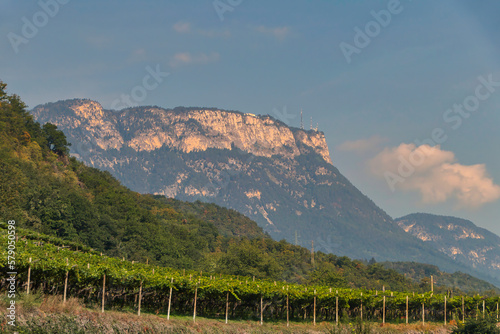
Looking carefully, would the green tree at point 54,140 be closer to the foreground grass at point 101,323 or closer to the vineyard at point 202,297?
the vineyard at point 202,297

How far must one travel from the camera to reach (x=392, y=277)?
502ft

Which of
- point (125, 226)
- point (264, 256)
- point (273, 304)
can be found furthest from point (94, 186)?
point (273, 304)

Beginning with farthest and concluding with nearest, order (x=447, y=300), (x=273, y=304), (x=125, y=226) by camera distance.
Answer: (x=125, y=226)
(x=447, y=300)
(x=273, y=304)

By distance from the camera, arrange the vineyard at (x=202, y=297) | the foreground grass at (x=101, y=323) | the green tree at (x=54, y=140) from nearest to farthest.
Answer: the foreground grass at (x=101, y=323), the vineyard at (x=202, y=297), the green tree at (x=54, y=140)

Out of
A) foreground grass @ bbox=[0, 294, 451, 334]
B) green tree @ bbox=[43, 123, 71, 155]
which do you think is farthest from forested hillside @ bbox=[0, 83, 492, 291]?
foreground grass @ bbox=[0, 294, 451, 334]

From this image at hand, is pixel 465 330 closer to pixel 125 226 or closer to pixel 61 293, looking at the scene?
pixel 61 293

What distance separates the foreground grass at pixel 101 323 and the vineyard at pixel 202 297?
3.89 ft

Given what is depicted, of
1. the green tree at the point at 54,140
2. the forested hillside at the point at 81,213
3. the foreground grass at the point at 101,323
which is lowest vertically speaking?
the foreground grass at the point at 101,323

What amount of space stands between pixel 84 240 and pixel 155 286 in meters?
50.5

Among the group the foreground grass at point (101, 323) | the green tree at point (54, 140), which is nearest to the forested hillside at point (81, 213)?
the green tree at point (54, 140)

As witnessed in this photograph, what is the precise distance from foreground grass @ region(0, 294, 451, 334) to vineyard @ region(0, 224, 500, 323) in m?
1.18

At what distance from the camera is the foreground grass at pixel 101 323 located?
77.4 ft

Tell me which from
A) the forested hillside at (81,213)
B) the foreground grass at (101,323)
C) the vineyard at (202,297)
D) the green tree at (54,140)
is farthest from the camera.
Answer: the green tree at (54,140)

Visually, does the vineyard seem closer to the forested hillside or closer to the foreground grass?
the foreground grass
